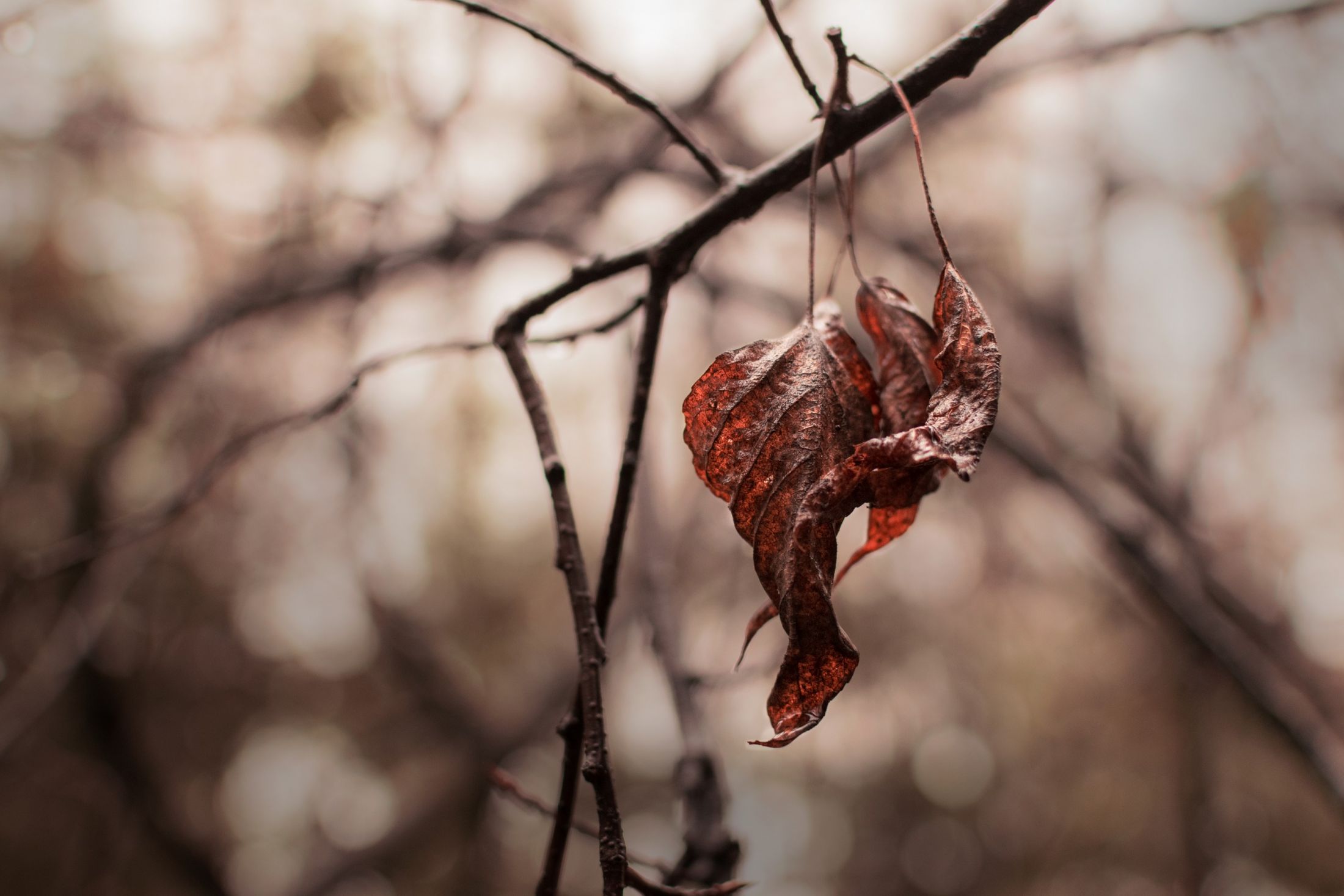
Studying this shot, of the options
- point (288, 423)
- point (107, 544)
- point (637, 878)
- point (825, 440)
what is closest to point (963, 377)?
point (825, 440)

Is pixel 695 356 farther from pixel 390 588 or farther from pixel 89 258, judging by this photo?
pixel 89 258

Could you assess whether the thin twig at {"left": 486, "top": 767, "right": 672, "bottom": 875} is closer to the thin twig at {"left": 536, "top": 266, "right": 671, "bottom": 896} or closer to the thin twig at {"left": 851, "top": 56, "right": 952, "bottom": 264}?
the thin twig at {"left": 536, "top": 266, "right": 671, "bottom": 896}

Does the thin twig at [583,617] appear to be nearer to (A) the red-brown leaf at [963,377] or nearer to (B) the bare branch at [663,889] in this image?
(B) the bare branch at [663,889]

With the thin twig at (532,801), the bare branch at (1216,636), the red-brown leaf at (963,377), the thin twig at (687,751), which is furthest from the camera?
the bare branch at (1216,636)

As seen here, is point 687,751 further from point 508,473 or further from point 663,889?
point 508,473

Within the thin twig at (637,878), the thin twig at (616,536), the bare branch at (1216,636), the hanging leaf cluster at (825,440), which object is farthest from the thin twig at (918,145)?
the bare branch at (1216,636)

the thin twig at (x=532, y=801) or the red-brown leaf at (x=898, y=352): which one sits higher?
the red-brown leaf at (x=898, y=352)

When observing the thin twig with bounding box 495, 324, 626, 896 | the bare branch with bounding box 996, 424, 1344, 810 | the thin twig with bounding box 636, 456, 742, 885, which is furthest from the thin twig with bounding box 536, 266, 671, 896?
the bare branch with bounding box 996, 424, 1344, 810
